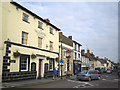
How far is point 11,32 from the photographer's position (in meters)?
15.3

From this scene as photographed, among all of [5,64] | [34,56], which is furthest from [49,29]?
[5,64]

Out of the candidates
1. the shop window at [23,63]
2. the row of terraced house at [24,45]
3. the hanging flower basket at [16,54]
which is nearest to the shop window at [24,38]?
the row of terraced house at [24,45]

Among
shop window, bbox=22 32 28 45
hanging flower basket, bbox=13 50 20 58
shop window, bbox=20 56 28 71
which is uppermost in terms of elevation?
shop window, bbox=22 32 28 45

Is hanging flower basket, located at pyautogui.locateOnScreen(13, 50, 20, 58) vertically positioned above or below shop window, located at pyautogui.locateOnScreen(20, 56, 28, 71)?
above

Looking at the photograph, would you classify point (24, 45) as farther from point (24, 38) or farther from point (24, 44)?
point (24, 38)

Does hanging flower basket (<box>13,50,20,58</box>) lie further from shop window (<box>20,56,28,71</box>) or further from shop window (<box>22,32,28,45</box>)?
shop window (<box>22,32,28,45</box>)

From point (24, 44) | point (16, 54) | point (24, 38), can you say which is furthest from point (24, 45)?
point (16, 54)

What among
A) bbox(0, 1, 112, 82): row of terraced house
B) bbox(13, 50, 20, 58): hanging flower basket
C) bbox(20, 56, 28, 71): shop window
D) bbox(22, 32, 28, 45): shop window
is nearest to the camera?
bbox(0, 1, 112, 82): row of terraced house

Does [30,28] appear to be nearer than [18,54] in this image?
No

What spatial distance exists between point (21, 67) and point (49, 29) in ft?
31.1

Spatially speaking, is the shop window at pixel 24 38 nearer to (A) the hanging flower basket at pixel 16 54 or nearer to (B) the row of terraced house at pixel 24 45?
(B) the row of terraced house at pixel 24 45

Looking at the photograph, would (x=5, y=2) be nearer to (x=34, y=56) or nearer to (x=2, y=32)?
(x=2, y=32)

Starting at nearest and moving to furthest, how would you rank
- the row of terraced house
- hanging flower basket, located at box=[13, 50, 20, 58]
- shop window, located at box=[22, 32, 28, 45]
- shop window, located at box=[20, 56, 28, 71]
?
the row of terraced house < hanging flower basket, located at box=[13, 50, 20, 58] < shop window, located at box=[20, 56, 28, 71] < shop window, located at box=[22, 32, 28, 45]

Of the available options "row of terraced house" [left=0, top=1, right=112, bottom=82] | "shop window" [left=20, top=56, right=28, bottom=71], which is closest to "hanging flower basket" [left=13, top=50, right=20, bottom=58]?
"row of terraced house" [left=0, top=1, right=112, bottom=82]
